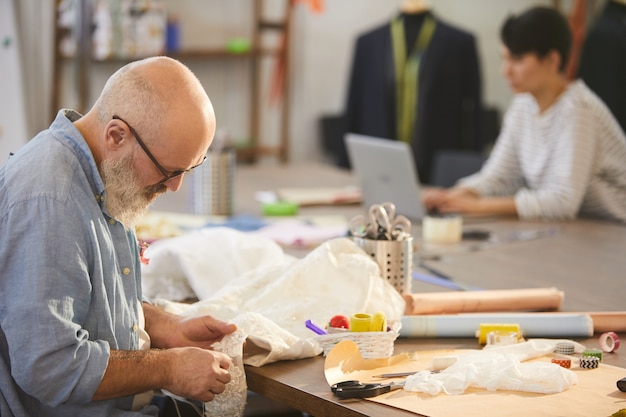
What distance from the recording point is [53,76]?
5.77m

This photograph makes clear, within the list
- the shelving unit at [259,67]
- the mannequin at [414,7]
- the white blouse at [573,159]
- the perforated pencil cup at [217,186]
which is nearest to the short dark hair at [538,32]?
the white blouse at [573,159]

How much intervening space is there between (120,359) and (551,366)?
0.79 metres

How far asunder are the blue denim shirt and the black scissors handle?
401mm

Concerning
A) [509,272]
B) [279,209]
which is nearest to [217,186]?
[279,209]

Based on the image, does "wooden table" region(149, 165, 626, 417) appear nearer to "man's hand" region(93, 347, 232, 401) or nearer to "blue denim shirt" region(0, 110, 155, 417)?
"man's hand" region(93, 347, 232, 401)

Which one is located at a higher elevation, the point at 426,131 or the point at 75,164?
the point at 75,164

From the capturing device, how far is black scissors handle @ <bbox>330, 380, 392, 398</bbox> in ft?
5.58

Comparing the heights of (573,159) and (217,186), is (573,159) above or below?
above

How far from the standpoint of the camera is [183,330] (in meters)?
1.97

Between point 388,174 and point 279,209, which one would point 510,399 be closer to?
point 388,174

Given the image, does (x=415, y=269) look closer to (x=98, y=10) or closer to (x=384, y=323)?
(x=384, y=323)

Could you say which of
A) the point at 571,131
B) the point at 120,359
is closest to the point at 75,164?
the point at 120,359

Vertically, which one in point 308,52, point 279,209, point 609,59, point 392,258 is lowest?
point 279,209

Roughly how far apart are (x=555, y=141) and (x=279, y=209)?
1052mm
